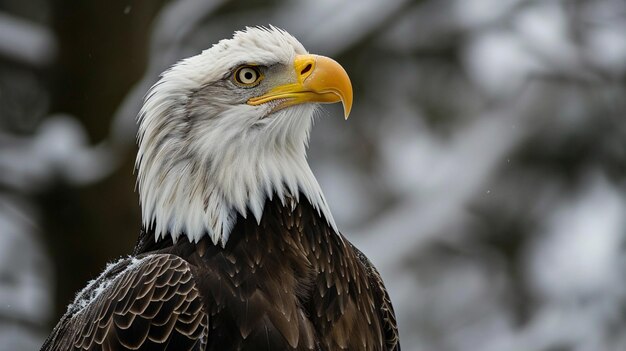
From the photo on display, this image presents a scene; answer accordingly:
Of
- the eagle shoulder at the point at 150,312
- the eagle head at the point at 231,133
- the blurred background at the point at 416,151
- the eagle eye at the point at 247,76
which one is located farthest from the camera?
the blurred background at the point at 416,151

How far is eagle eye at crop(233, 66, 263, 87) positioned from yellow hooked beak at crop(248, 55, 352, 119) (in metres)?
0.07

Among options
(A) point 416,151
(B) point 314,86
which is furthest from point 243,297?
(A) point 416,151

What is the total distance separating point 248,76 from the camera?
16.8 ft

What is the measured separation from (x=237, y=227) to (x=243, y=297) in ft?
1.24

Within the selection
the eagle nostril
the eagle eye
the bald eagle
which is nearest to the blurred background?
the bald eagle

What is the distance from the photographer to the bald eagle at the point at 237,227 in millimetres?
4676

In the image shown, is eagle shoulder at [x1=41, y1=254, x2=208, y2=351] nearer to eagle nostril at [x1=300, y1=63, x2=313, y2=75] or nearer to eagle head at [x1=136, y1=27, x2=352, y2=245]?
eagle head at [x1=136, y1=27, x2=352, y2=245]

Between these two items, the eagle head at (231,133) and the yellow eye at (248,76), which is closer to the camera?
the eagle head at (231,133)

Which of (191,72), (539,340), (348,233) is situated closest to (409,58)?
(348,233)

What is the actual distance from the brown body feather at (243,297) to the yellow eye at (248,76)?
20.7 inches

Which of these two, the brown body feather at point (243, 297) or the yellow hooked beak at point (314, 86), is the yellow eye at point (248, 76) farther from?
the brown body feather at point (243, 297)

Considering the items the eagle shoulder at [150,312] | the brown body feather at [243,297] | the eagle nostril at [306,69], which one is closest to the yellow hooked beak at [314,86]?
the eagle nostril at [306,69]

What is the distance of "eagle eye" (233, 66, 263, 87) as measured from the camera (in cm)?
511

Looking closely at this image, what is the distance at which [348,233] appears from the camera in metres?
10.5
